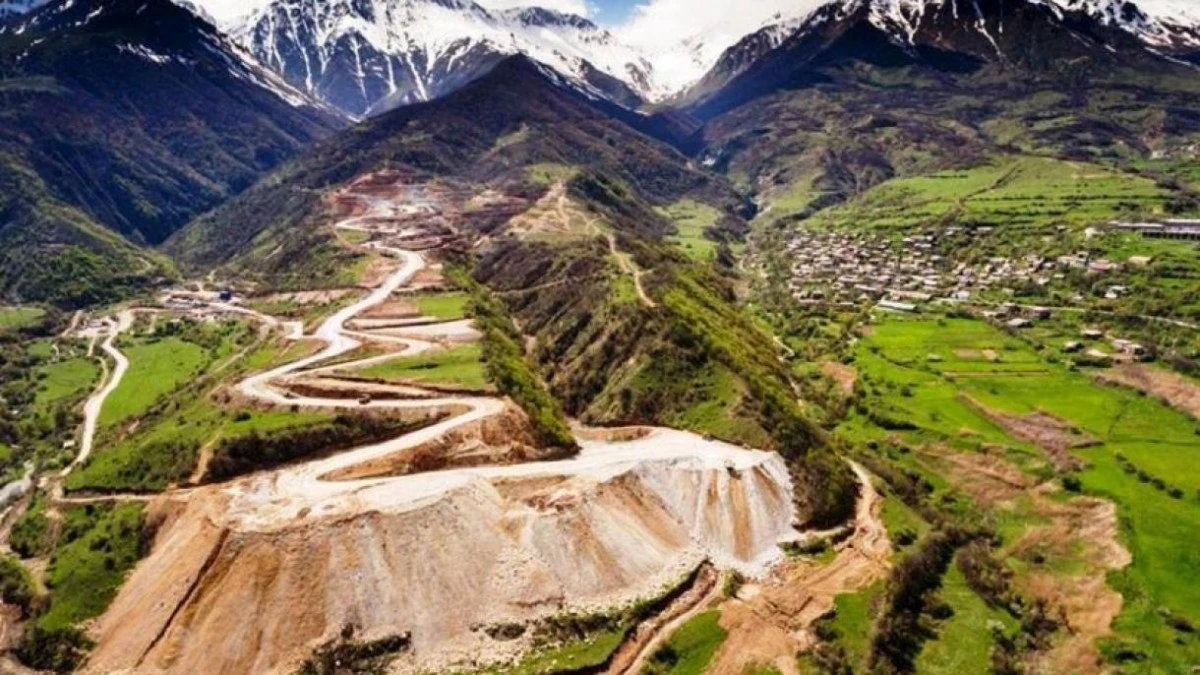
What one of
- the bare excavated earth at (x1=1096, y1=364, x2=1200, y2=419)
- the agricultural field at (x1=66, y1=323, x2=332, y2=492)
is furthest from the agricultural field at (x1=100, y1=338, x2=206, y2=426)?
the bare excavated earth at (x1=1096, y1=364, x2=1200, y2=419)

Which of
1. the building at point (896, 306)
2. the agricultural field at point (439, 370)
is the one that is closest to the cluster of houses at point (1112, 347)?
the building at point (896, 306)

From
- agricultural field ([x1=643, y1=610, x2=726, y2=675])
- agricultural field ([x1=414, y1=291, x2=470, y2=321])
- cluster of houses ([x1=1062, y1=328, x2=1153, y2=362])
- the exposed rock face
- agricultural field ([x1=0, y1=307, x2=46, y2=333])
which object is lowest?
cluster of houses ([x1=1062, y1=328, x2=1153, y2=362])

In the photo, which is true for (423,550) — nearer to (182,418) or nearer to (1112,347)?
(182,418)

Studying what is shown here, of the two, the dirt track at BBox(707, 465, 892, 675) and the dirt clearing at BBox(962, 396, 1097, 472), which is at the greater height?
the dirt track at BBox(707, 465, 892, 675)

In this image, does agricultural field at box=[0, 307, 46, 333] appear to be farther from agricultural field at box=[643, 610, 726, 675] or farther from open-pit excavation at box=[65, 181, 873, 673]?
agricultural field at box=[643, 610, 726, 675]

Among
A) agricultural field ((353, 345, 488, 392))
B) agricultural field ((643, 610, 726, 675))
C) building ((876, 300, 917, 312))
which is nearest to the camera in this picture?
agricultural field ((643, 610, 726, 675))

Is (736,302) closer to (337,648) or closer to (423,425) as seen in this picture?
(423,425)

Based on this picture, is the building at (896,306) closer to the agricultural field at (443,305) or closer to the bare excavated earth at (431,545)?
the agricultural field at (443,305)

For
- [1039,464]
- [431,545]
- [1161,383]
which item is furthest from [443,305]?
[1161,383]
